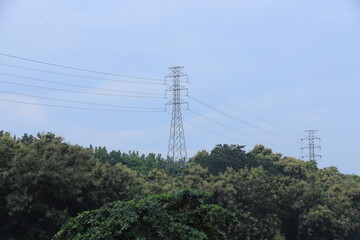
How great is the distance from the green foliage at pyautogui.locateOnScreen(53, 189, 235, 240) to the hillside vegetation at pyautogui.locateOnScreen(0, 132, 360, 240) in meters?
0.02

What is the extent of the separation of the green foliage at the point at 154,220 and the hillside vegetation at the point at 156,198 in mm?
23

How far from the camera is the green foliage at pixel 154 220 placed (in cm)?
1233

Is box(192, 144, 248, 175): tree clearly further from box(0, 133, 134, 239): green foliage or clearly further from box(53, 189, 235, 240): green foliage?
box(53, 189, 235, 240): green foliage

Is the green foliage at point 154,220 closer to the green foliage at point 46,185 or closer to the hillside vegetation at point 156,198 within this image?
the hillside vegetation at point 156,198

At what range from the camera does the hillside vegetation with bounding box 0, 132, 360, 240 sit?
12.9 meters

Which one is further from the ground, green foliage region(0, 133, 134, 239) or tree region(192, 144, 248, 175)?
tree region(192, 144, 248, 175)

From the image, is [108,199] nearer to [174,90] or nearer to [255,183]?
[255,183]

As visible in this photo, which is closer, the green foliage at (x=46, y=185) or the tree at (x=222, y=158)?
the green foliage at (x=46, y=185)

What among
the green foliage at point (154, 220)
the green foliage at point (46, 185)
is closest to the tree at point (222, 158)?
the green foliage at point (46, 185)

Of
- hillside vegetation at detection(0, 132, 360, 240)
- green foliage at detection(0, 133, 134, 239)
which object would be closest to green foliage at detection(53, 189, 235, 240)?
hillside vegetation at detection(0, 132, 360, 240)

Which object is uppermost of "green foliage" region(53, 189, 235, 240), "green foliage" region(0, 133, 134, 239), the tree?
the tree

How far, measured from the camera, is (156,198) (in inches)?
535

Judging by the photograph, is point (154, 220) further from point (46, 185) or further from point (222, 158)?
point (222, 158)

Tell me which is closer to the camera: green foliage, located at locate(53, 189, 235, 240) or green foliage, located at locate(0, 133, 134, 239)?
green foliage, located at locate(53, 189, 235, 240)
